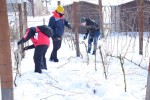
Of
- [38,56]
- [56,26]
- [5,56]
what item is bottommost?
[38,56]

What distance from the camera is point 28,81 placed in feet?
18.5

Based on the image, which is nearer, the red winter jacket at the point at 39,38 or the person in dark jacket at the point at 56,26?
the red winter jacket at the point at 39,38

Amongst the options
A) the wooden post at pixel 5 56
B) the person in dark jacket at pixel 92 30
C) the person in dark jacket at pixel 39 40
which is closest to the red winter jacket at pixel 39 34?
the person in dark jacket at pixel 39 40

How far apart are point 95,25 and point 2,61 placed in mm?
6580

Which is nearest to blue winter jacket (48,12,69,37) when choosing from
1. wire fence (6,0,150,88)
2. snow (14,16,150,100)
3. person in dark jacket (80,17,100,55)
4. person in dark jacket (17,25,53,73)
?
snow (14,16,150,100)

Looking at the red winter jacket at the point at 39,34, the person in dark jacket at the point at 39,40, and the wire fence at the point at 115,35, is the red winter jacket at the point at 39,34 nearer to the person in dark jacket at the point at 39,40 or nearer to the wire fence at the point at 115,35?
the person in dark jacket at the point at 39,40

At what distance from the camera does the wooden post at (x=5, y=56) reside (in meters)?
3.22

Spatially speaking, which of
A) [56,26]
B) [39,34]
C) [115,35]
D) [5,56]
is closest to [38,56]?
[39,34]

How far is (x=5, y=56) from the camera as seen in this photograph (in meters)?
3.34

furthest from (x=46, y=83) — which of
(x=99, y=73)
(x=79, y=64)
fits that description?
(x=79, y=64)

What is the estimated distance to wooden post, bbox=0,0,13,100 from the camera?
10.6ft

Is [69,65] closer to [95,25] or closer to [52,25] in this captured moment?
[52,25]

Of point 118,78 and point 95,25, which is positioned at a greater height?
point 95,25

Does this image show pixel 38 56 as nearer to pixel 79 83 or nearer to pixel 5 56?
pixel 79 83
